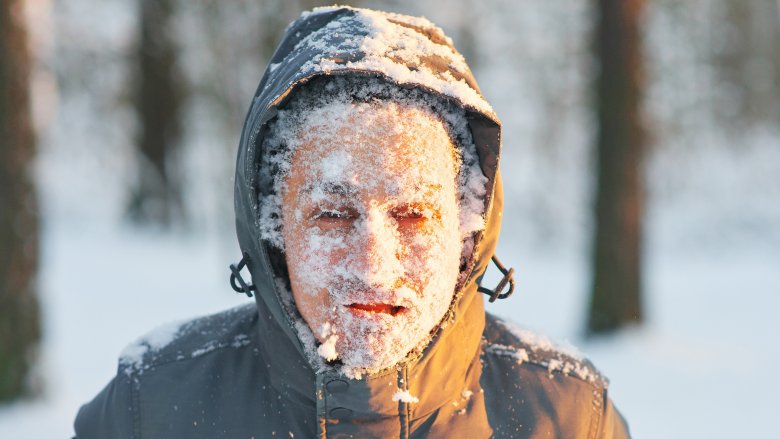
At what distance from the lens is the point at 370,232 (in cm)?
129

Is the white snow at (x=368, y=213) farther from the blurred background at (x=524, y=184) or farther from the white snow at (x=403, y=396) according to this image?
the blurred background at (x=524, y=184)

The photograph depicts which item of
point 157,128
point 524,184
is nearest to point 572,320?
point 157,128

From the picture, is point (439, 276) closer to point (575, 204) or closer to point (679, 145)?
point (575, 204)

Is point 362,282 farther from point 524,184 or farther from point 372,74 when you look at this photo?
point 524,184

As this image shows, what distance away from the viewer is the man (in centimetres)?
132

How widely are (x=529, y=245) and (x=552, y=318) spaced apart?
21.6 feet

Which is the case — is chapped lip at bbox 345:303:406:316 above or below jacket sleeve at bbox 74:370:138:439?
above

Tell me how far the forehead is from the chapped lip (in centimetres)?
20

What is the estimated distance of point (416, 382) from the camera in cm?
144

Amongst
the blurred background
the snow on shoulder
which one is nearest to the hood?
the snow on shoulder

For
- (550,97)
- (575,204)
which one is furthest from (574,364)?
(550,97)

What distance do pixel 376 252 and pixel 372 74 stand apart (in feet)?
1.08

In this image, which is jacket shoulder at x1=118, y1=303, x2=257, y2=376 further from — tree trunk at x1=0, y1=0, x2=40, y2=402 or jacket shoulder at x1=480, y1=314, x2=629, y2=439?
tree trunk at x1=0, y1=0, x2=40, y2=402

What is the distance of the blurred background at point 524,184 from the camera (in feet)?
15.5
